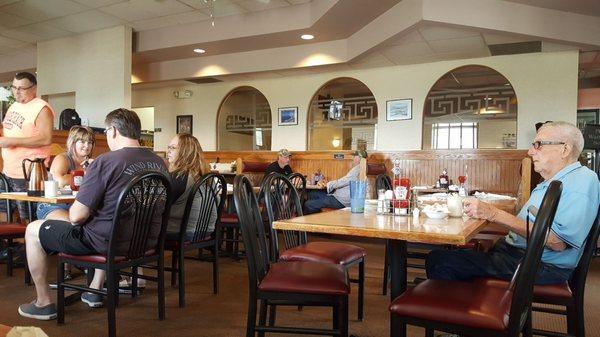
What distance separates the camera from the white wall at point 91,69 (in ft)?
23.1

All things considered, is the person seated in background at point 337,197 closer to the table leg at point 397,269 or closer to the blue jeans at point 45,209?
the blue jeans at point 45,209

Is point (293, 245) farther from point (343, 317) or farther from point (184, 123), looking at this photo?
point (184, 123)

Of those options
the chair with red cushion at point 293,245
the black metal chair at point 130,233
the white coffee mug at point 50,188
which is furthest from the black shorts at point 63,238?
the chair with red cushion at point 293,245

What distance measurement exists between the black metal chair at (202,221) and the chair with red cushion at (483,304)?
5.74ft

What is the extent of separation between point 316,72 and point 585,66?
4.43m

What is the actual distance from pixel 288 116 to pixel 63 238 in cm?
592

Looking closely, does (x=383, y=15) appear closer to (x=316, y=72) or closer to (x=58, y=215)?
(x=316, y=72)

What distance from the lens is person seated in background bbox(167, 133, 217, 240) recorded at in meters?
3.00

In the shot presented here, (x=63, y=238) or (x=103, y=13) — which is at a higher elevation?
(x=103, y=13)

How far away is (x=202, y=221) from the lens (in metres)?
3.08

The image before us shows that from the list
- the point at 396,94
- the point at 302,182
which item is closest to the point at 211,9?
the point at 396,94

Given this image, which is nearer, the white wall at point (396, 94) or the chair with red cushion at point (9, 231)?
the chair with red cushion at point (9, 231)

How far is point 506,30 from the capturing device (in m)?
5.34

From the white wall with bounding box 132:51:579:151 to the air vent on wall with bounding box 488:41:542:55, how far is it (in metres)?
0.09
